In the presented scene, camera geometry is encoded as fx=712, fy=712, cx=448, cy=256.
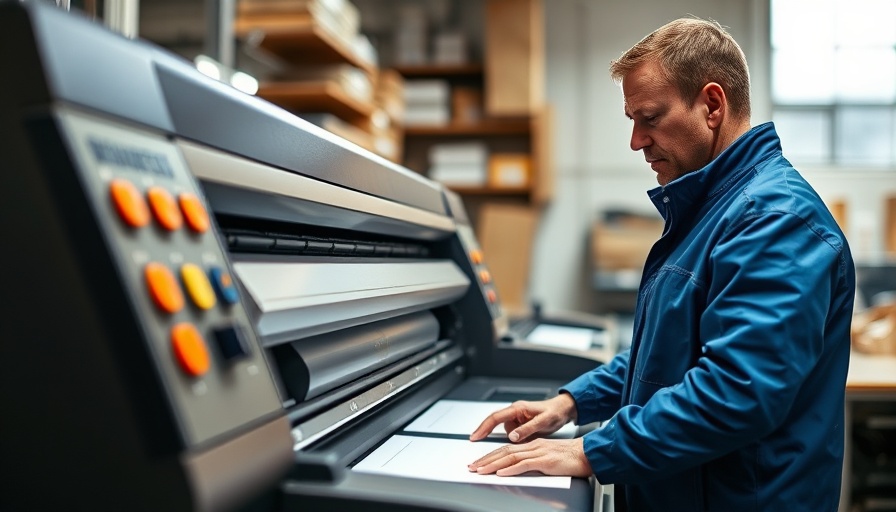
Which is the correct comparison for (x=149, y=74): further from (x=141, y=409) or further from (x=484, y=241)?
(x=484, y=241)

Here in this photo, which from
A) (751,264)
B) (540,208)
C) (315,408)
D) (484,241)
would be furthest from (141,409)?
(540,208)

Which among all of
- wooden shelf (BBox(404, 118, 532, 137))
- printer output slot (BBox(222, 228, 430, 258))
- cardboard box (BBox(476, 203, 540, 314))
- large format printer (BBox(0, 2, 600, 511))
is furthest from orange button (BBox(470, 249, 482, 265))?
wooden shelf (BBox(404, 118, 532, 137))

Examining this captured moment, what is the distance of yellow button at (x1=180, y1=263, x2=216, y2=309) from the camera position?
58cm

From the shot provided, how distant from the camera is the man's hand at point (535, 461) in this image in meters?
0.94

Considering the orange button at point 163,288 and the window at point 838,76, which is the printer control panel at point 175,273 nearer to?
the orange button at point 163,288

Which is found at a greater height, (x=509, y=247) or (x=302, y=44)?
(x=302, y=44)

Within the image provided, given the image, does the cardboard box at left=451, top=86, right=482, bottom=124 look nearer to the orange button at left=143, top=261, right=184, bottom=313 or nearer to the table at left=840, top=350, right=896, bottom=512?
the table at left=840, top=350, right=896, bottom=512

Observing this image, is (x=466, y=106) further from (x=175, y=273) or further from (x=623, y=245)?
(x=175, y=273)

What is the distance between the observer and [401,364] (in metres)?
1.31

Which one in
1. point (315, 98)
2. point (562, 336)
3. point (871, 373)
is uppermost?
point (315, 98)

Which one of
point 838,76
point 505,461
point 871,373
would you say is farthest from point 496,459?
point 838,76

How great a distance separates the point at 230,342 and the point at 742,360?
2.07ft

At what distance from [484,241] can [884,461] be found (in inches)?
116

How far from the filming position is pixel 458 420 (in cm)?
127
